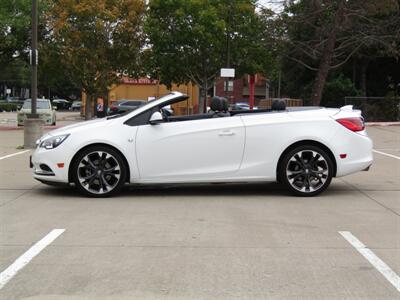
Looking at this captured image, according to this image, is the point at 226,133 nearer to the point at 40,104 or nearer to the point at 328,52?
the point at 40,104

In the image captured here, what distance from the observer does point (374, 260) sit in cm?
543

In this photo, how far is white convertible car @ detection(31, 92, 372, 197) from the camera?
331 inches

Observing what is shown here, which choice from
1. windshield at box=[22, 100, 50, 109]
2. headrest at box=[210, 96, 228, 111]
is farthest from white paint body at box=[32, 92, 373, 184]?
windshield at box=[22, 100, 50, 109]

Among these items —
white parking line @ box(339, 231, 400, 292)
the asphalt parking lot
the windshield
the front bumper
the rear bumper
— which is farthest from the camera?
the windshield

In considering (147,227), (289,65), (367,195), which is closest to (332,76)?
→ (289,65)

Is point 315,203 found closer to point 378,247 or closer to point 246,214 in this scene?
point 246,214

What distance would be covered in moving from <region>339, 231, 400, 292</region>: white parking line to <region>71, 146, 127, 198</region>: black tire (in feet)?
11.1

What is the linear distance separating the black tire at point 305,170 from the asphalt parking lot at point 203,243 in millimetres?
251

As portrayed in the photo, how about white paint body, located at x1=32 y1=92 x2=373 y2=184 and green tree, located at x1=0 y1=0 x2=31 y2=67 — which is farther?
green tree, located at x1=0 y1=0 x2=31 y2=67

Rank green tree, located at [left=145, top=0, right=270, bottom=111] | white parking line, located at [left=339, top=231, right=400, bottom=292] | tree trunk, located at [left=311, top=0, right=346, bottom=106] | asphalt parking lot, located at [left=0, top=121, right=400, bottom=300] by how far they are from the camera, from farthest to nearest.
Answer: tree trunk, located at [left=311, top=0, right=346, bottom=106] → green tree, located at [left=145, top=0, right=270, bottom=111] → white parking line, located at [left=339, top=231, right=400, bottom=292] → asphalt parking lot, located at [left=0, top=121, right=400, bottom=300]

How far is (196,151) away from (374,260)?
3.63m

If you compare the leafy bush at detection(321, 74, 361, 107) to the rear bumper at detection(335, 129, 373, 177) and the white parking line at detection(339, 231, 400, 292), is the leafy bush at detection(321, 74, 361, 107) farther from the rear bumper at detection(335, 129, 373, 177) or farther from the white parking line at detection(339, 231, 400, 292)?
the white parking line at detection(339, 231, 400, 292)

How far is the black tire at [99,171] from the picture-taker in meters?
8.38

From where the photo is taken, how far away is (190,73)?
3222 centimetres
